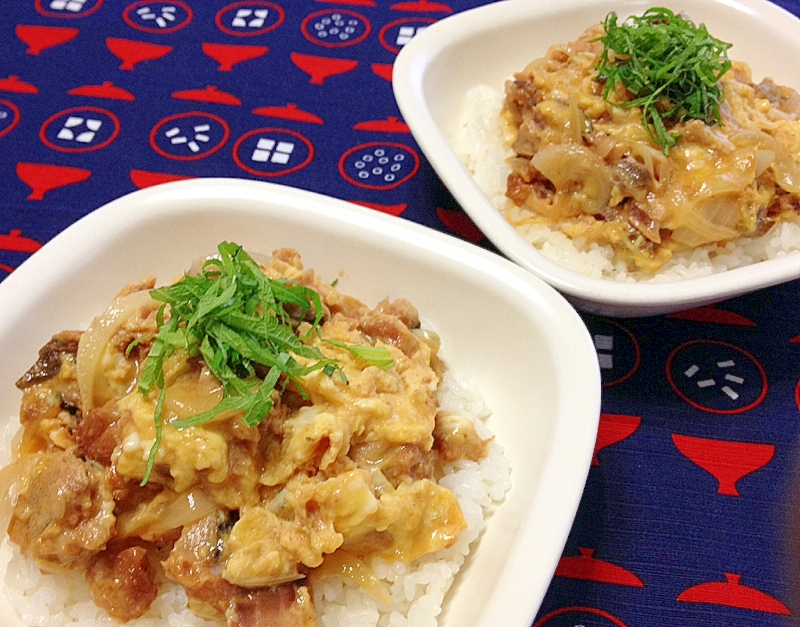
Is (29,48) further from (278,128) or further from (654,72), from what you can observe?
(654,72)

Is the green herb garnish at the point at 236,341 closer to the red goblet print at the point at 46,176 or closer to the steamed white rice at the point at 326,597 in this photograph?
the steamed white rice at the point at 326,597

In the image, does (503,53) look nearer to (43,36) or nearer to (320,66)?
(320,66)

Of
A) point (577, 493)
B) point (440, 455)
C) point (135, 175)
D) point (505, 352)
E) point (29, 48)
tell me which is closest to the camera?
point (577, 493)

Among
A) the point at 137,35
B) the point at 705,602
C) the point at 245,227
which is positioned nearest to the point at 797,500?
the point at 705,602

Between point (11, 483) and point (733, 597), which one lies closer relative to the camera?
point (11, 483)

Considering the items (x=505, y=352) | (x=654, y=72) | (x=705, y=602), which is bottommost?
(x=705, y=602)

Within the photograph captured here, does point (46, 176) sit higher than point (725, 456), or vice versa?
point (46, 176)

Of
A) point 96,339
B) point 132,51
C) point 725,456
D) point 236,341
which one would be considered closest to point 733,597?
point 725,456

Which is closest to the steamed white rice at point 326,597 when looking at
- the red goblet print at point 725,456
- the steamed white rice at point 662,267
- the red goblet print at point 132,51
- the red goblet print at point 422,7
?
the red goblet print at point 725,456
